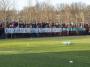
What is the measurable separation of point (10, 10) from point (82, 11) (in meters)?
21.6

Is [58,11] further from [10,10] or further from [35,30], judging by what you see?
[35,30]

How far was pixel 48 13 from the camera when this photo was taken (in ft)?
277

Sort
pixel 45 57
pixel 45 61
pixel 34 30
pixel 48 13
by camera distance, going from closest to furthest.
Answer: pixel 45 61
pixel 45 57
pixel 34 30
pixel 48 13

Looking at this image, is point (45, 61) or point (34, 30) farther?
point (34, 30)

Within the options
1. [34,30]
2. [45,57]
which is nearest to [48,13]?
[34,30]

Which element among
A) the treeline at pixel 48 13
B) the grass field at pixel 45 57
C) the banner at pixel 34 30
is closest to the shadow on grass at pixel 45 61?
the grass field at pixel 45 57

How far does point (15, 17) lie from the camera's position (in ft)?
283

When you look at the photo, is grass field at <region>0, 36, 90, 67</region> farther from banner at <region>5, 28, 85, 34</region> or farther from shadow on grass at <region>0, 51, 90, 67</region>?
banner at <region>5, 28, 85, 34</region>

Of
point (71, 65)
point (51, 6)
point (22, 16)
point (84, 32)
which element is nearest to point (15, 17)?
point (22, 16)

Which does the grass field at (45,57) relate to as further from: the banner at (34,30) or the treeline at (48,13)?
the treeline at (48,13)

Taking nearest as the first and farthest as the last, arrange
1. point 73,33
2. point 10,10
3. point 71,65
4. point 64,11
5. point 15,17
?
point 71,65 < point 73,33 < point 10,10 < point 15,17 < point 64,11

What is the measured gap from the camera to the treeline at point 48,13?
3058 inches

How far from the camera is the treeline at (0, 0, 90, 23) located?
7768 centimetres

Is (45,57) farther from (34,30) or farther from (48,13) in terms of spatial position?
(48,13)
